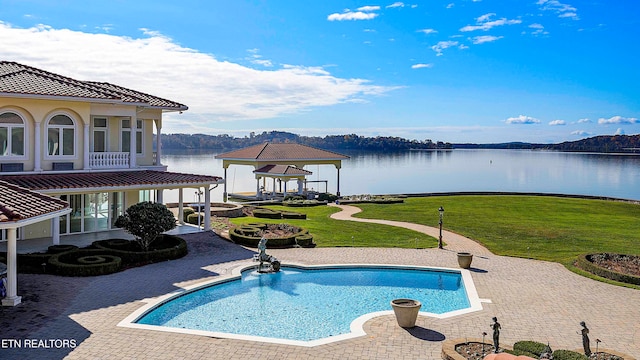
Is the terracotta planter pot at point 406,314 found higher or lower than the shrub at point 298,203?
lower

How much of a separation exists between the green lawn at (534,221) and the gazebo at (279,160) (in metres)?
8.59

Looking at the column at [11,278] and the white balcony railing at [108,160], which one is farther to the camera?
the white balcony railing at [108,160]

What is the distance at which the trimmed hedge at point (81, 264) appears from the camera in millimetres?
18719

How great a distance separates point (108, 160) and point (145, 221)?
7.00m

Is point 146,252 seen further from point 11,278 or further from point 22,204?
point 11,278

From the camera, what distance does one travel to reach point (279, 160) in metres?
51.6

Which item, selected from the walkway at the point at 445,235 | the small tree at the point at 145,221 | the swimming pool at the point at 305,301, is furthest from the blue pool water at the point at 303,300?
the walkway at the point at 445,235

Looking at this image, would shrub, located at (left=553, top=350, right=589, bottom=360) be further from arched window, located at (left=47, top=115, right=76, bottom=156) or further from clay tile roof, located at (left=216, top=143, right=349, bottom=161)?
clay tile roof, located at (left=216, top=143, right=349, bottom=161)

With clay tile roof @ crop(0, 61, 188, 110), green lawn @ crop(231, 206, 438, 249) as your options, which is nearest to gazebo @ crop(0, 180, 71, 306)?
clay tile roof @ crop(0, 61, 188, 110)

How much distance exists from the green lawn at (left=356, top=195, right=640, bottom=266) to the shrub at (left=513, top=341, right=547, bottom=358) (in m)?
11.9

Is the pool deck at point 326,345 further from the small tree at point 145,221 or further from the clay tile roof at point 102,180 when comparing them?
the clay tile roof at point 102,180

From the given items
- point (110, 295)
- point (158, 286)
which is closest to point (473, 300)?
point (158, 286)

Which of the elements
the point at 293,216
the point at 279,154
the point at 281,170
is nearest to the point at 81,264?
the point at 293,216

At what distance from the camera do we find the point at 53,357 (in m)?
11.5
